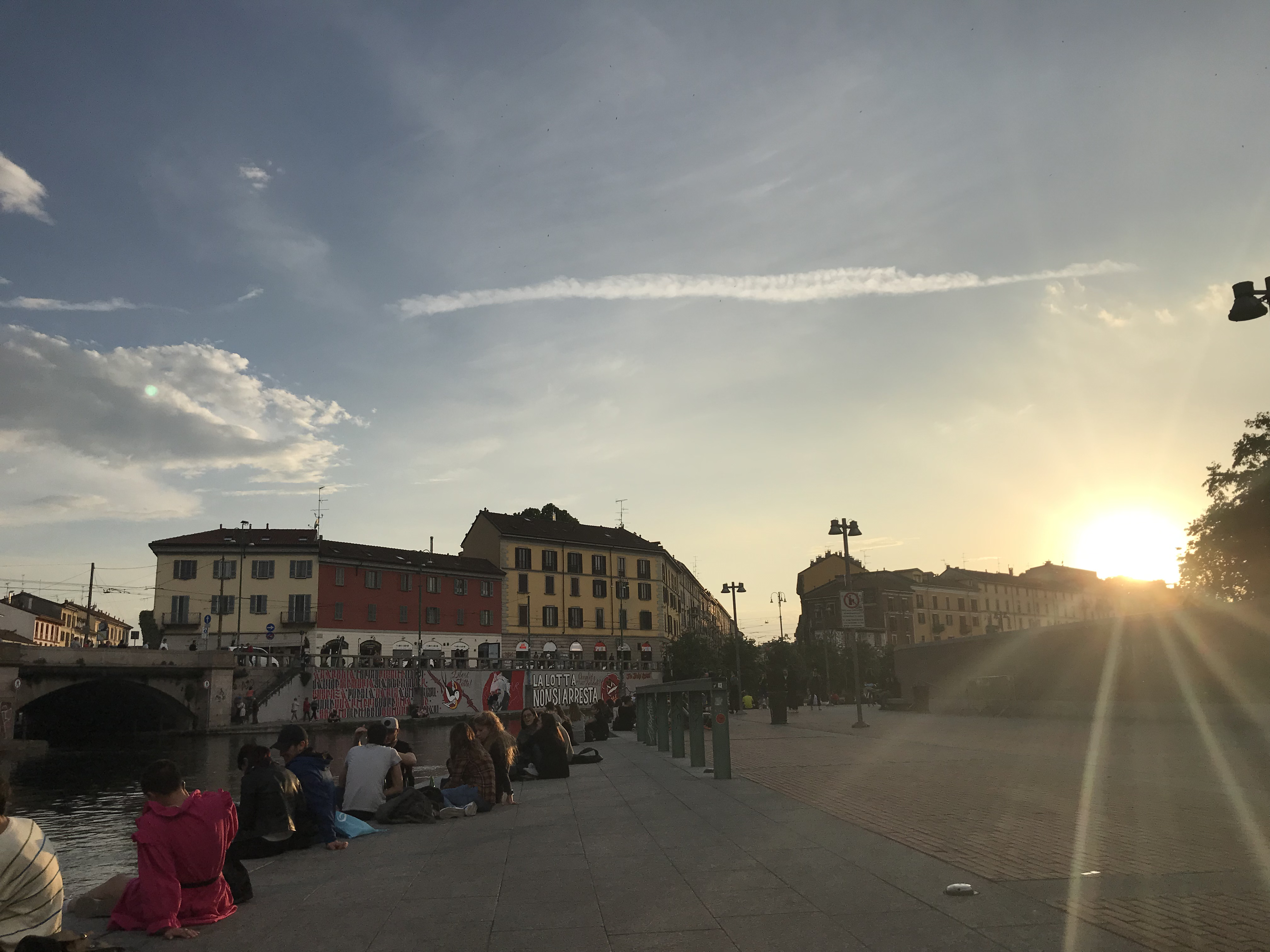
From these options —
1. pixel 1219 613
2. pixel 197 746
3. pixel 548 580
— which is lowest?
pixel 197 746

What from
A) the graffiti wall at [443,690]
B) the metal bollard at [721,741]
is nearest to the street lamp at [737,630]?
the graffiti wall at [443,690]

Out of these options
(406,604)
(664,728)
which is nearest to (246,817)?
(664,728)

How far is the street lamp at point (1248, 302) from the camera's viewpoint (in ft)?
35.2

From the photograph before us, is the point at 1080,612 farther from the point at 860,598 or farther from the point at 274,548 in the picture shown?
the point at 860,598

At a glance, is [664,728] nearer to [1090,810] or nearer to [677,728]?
[677,728]

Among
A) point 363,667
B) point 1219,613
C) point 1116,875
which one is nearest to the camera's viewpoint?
point 1116,875

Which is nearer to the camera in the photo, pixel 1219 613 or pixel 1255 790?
pixel 1255 790

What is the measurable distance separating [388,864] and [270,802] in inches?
A: 58.2

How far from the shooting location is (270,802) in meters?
8.88

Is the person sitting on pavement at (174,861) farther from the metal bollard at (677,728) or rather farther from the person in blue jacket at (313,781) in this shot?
the metal bollard at (677,728)

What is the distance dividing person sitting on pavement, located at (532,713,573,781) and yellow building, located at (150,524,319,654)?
2092 inches

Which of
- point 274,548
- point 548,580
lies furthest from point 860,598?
point 548,580

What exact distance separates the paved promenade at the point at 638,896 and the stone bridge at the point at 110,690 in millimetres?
43732

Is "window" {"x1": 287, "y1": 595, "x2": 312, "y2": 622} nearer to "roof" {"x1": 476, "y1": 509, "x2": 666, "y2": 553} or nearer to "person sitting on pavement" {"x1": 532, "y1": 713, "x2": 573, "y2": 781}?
"roof" {"x1": 476, "y1": 509, "x2": 666, "y2": 553}
